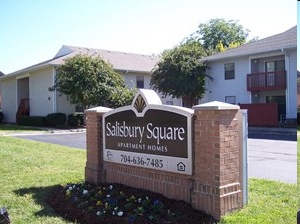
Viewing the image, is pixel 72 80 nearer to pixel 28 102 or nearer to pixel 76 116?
pixel 76 116

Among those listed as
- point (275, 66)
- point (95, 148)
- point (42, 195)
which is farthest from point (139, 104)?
point (275, 66)

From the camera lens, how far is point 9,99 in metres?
41.8

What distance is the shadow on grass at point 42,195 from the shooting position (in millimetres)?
5985

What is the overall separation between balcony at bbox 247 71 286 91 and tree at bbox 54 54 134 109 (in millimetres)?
8401

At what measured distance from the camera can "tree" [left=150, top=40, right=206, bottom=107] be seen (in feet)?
102

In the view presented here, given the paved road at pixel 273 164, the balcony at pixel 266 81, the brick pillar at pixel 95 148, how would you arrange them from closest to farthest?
the brick pillar at pixel 95 148, the paved road at pixel 273 164, the balcony at pixel 266 81

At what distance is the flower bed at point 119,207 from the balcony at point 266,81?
22169mm

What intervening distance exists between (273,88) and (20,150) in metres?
19.0

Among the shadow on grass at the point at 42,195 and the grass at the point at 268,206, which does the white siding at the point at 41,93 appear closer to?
the shadow on grass at the point at 42,195

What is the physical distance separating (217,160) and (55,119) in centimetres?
2605

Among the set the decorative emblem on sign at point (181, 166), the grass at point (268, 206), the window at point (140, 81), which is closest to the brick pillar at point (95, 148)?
the decorative emblem on sign at point (181, 166)

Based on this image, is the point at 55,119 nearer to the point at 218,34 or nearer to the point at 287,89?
the point at 287,89

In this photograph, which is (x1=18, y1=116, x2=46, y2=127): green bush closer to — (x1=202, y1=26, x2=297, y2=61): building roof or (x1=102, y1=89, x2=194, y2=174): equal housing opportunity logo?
(x1=202, y1=26, x2=297, y2=61): building roof

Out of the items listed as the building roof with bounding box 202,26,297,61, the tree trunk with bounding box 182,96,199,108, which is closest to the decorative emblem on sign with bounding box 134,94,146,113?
the building roof with bounding box 202,26,297,61
